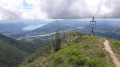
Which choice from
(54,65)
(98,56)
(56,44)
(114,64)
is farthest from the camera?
(56,44)

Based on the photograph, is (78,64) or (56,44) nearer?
(78,64)

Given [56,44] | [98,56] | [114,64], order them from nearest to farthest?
[114,64], [98,56], [56,44]

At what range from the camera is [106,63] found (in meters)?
21.7

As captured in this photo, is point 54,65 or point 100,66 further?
point 54,65

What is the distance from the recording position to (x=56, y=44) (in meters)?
40.2

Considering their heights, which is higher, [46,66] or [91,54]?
[91,54]

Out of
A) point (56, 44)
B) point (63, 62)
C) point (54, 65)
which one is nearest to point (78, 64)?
point (63, 62)

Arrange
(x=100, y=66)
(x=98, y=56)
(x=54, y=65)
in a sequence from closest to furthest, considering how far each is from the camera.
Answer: (x=100, y=66), (x=54, y=65), (x=98, y=56)

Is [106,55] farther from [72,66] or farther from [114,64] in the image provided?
[72,66]

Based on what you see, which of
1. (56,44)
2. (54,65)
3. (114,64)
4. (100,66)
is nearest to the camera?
(100,66)

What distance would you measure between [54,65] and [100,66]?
9.40 meters

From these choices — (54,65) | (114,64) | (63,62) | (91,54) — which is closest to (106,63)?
(114,64)

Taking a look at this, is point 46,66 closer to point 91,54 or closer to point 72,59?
point 72,59

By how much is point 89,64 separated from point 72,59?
161 inches
